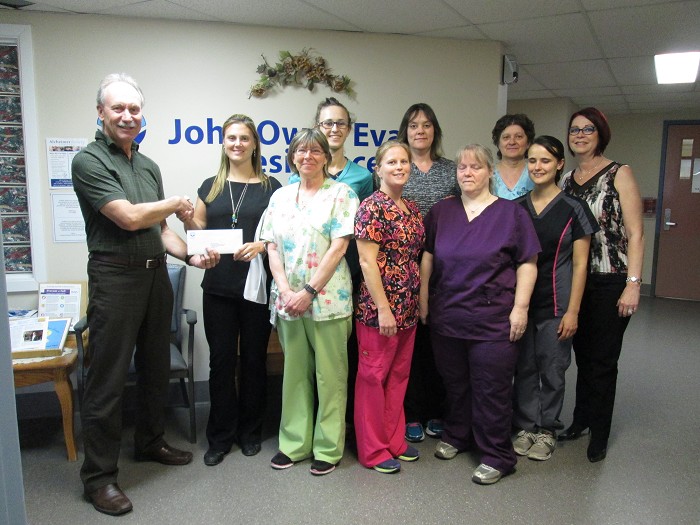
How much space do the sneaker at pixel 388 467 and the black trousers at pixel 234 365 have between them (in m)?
0.62

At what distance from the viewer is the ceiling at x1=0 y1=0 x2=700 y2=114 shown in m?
2.87

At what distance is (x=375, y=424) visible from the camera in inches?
95.3

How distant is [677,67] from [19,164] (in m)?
5.00

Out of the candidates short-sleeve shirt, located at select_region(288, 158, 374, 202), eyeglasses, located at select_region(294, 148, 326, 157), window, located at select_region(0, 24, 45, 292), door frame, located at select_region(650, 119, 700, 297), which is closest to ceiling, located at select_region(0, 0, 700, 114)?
window, located at select_region(0, 24, 45, 292)

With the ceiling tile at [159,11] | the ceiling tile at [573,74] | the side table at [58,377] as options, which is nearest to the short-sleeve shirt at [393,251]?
the side table at [58,377]

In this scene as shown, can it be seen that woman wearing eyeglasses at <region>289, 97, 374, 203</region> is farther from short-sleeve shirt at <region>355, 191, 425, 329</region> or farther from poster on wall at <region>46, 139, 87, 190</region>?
poster on wall at <region>46, 139, 87, 190</region>

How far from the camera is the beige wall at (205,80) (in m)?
3.02

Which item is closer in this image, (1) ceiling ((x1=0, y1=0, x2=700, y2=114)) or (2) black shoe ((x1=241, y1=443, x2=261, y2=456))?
(2) black shoe ((x1=241, y1=443, x2=261, y2=456))

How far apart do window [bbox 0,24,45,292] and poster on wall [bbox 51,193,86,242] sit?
8 centimetres

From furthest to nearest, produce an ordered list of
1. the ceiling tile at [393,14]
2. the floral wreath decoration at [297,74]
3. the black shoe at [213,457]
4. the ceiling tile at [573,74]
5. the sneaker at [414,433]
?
the ceiling tile at [573,74] → the floral wreath decoration at [297,74] → the ceiling tile at [393,14] → the sneaker at [414,433] → the black shoe at [213,457]

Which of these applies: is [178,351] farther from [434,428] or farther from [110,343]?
[434,428]

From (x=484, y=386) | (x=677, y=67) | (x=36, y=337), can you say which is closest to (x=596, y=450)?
(x=484, y=386)

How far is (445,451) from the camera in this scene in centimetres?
255

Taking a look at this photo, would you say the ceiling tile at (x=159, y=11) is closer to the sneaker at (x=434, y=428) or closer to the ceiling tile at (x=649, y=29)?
the ceiling tile at (x=649, y=29)
